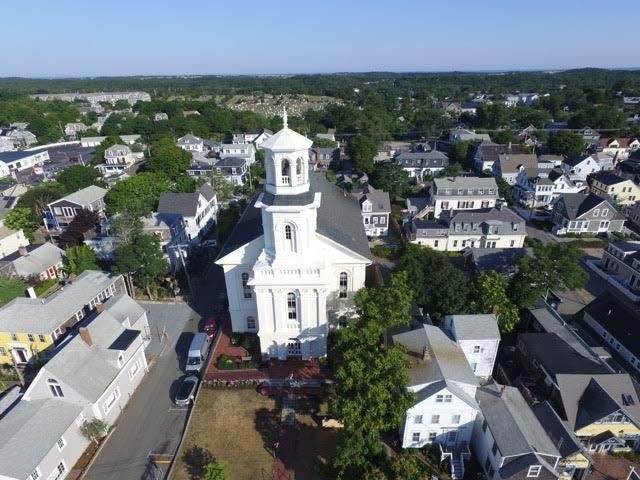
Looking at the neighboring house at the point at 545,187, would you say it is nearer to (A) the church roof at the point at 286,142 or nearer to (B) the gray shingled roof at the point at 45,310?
(A) the church roof at the point at 286,142

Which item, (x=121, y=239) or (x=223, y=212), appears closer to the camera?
(x=121, y=239)

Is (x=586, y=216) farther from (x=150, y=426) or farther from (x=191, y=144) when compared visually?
(x=191, y=144)

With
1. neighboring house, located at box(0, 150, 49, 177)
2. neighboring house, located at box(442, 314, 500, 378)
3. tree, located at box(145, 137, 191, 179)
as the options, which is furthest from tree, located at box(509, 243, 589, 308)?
neighboring house, located at box(0, 150, 49, 177)

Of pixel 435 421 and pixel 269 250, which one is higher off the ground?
pixel 269 250

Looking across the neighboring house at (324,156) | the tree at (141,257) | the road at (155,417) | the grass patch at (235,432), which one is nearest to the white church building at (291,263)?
the grass patch at (235,432)

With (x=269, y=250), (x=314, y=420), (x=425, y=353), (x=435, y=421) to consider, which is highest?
(x=269, y=250)

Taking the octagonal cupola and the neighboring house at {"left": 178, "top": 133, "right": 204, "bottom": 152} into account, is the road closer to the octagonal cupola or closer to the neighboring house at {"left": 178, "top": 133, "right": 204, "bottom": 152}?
the octagonal cupola

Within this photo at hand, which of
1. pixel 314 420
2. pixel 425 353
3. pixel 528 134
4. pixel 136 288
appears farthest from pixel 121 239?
pixel 528 134

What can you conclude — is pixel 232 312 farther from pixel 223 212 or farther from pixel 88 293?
pixel 223 212
